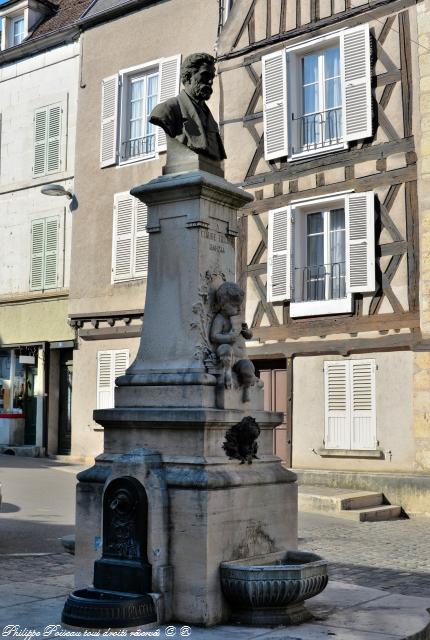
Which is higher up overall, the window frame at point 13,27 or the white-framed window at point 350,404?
the window frame at point 13,27

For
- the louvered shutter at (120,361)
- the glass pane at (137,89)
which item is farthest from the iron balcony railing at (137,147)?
the louvered shutter at (120,361)

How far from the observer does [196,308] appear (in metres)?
5.80

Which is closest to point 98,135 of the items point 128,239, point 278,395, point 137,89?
point 137,89

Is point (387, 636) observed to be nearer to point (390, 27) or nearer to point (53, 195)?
point (390, 27)

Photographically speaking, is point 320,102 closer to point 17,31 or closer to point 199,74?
point 199,74

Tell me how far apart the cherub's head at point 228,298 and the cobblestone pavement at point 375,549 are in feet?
9.78

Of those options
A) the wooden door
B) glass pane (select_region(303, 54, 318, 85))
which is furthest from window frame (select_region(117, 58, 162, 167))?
the wooden door

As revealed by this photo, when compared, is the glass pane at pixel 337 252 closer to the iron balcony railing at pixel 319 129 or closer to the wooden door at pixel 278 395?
the iron balcony railing at pixel 319 129

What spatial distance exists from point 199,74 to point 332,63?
30.5ft

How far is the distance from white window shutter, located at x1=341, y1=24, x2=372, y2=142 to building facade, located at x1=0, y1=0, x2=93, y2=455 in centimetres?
707

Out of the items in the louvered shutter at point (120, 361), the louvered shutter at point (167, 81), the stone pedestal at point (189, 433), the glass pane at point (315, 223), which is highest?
the louvered shutter at point (167, 81)

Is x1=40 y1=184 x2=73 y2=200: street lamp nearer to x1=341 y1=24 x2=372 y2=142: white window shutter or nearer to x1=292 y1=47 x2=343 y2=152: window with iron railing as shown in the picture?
x1=292 y1=47 x2=343 y2=152: window with iron railing

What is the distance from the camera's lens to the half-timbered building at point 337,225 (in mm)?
13414

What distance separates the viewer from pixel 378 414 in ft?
44.7
